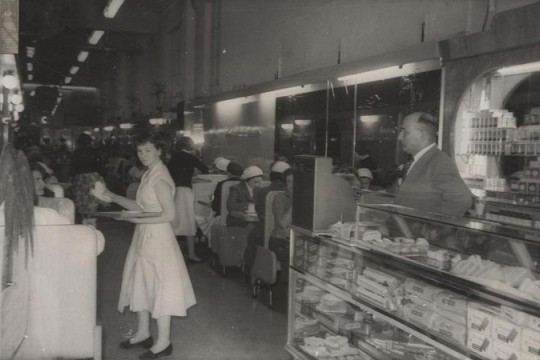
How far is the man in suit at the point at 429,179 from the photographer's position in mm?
3230

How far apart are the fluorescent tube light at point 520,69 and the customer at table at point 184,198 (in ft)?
12.5

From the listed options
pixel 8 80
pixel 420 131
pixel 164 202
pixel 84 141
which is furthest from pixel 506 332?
pixel 84 141

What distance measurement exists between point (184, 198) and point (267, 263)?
248 cm

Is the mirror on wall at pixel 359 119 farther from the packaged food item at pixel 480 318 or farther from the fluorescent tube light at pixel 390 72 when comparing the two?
the packaged food item at pixel 480 318

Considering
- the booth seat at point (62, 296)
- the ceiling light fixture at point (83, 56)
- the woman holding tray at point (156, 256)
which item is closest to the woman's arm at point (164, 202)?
the woman holding tray at point (156, 256)

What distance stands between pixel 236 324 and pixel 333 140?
154 inches

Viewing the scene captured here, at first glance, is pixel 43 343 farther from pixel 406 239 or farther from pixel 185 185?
pixel 185 185

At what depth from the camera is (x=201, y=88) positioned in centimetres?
1209

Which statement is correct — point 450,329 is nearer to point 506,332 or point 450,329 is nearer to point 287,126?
point 506,332

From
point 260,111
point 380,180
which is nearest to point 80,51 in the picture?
point 260,111

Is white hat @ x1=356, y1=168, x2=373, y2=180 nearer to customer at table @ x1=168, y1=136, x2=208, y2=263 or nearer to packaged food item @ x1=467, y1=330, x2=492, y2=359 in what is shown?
customer at table @ x1=168, y1=136, x2=208, y2=263

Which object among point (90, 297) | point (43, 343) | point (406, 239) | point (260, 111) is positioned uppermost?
point (260, 111)

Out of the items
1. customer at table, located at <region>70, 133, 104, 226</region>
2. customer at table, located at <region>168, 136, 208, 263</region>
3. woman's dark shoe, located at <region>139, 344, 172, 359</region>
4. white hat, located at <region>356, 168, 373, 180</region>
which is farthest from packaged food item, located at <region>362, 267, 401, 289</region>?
customer at table, located at <region>70, 133, 104, 226</region>

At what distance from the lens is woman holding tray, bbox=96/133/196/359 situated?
3686 millimetres
